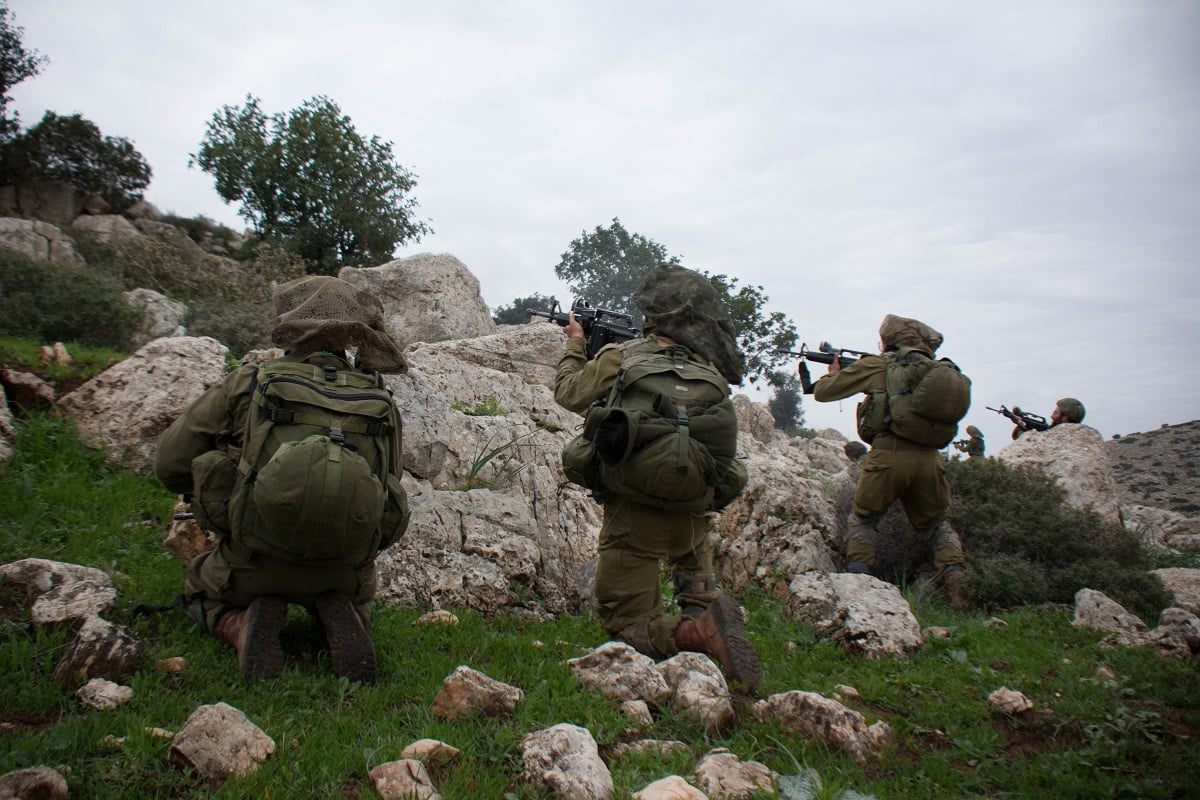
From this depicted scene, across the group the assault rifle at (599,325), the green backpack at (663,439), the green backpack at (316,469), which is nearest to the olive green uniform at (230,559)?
the green backpack at (316,469)

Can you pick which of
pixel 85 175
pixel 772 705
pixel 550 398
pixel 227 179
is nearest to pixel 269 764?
pixel 772 705

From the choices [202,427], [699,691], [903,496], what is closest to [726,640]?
[699,691]

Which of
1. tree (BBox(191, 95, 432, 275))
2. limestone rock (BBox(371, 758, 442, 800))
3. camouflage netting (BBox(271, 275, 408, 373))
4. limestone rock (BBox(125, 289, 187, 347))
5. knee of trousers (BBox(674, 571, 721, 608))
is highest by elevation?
tree (BBox(191, 95, 432, 275))

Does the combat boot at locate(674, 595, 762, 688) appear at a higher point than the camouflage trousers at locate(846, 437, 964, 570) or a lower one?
lower

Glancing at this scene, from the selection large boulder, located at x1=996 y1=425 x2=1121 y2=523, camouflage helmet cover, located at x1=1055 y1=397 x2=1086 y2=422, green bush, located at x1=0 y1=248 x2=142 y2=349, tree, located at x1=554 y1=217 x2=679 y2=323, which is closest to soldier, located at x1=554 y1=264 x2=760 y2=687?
green bush, located at x1=0 y1=248 x2=142 y2=349

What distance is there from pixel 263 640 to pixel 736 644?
211 cm

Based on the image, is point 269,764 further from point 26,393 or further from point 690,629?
point 26,393

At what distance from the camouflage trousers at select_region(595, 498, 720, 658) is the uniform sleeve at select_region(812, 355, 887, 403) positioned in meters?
2.71

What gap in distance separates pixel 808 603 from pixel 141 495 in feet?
14.7

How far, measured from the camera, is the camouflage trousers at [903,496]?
21.2 ft

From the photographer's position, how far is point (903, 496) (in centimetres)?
665

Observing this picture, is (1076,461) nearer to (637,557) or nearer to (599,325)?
(599,325)

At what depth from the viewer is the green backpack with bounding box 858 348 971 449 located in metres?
6.25

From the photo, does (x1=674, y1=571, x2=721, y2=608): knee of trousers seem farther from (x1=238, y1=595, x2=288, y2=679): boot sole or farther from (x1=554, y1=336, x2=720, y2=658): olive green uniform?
(x1=238, y1=595, x2=288, y2=679): boot sole
